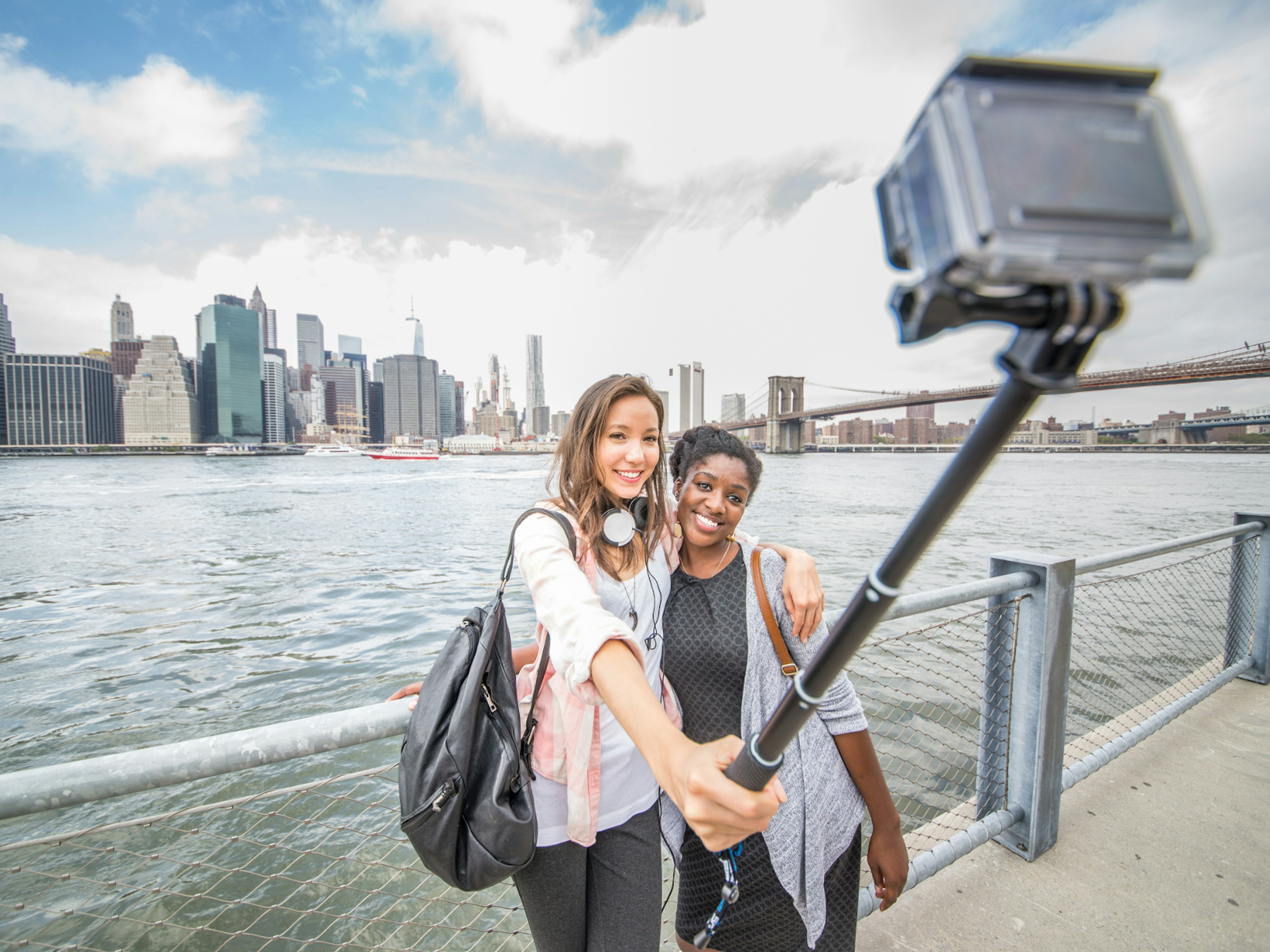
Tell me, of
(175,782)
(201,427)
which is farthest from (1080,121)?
(201,427)

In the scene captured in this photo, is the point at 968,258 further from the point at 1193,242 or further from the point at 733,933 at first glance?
the point at 733,933

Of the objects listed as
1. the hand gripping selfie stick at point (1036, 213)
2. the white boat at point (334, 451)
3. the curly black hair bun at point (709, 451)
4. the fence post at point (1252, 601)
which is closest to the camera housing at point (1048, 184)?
the hand gripping selfie stick at point (1036, 213)

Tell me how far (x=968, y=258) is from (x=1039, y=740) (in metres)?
2.54

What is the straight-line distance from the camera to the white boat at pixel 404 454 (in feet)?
248

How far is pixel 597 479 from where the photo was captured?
1507 mm

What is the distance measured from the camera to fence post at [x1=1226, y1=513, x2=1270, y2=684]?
366 centimetres

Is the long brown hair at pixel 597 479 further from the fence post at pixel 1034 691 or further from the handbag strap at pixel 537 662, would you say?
the fence post at pixel 1034 691

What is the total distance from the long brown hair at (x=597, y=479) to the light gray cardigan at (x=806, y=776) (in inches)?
11.9

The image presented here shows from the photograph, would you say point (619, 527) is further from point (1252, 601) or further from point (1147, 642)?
point (1147, 642)

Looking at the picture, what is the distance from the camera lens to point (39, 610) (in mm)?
11023

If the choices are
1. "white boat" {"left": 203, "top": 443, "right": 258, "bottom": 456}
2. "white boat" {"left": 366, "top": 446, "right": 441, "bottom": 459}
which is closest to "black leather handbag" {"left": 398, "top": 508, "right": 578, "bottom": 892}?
"white boat" {"left": 366, "top": 446, "right": 441, "bottom": 459}

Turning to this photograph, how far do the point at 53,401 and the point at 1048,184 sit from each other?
392 ft

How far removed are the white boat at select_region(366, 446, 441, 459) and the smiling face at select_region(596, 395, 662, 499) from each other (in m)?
77.6

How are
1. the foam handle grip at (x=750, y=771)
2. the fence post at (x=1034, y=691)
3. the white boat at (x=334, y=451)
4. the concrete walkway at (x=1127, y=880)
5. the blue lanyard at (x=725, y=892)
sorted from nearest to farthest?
the foam handle grip at (x=750, y=771), the blue lanyard at (x=725, y=892), the concrete walkway at (x=1127, y=880), the fence post at (x=1034, y=691), the white boat at (x=334, y=451)
